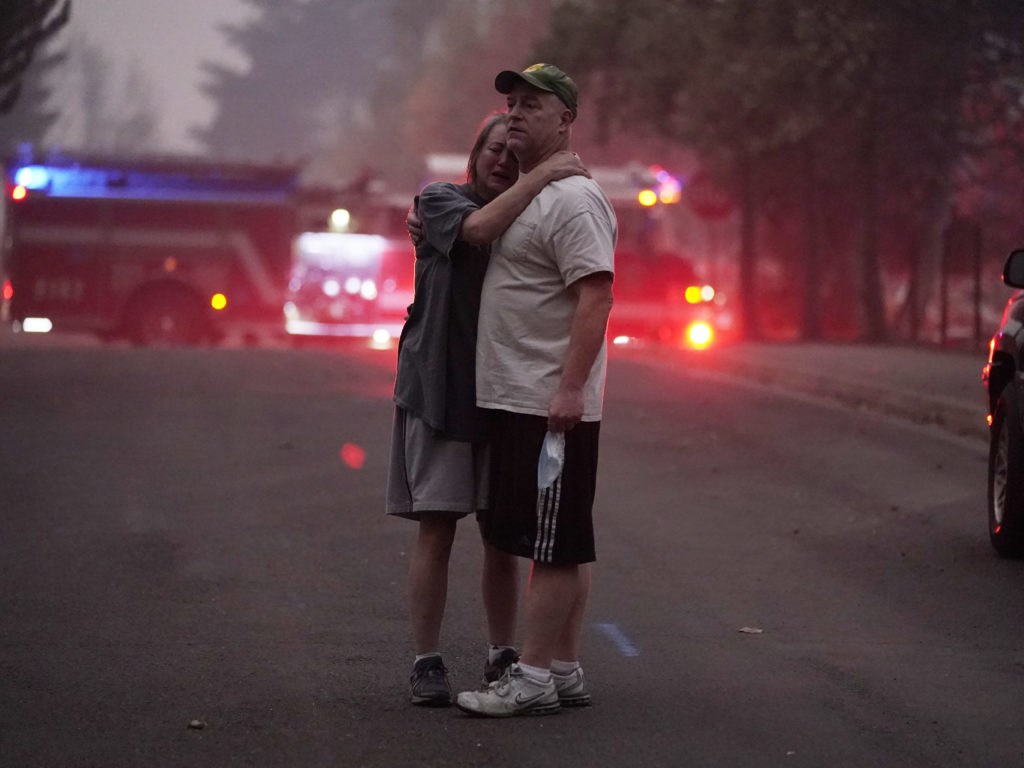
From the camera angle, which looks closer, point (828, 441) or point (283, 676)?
point (283, 676)

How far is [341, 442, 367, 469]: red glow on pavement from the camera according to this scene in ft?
40.3

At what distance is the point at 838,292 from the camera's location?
129 feet

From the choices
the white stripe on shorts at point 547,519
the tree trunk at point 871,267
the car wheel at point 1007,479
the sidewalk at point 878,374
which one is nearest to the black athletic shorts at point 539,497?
the white stripe on shorts at point 547,519

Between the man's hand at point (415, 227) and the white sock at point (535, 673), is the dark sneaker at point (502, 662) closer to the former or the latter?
the white sock at point (535, 673)

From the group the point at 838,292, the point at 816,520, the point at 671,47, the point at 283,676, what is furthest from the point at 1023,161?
the point at 283,676

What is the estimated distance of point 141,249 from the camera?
85.4ft

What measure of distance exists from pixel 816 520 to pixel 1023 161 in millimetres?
19723

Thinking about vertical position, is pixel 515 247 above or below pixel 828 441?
above

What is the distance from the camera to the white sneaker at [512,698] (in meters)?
5.70

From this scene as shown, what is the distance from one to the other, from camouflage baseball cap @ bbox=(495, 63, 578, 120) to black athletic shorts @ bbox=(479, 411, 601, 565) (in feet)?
3.18

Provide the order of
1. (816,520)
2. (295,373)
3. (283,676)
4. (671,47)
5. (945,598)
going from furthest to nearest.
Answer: (671,47), (295,373), (816,520), (945,598), (283,676)

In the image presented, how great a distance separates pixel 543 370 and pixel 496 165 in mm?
706

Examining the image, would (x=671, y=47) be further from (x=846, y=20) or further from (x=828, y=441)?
(x=828, y=441)

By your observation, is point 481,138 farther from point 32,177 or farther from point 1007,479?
point 32,177
